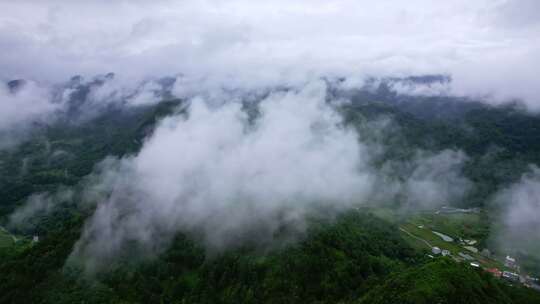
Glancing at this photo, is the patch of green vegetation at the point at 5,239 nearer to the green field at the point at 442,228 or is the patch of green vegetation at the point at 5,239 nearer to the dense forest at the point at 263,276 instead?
the dense forest at the point at 263,276

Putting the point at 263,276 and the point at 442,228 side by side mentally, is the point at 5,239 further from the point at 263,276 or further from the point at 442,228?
the point at 442,228

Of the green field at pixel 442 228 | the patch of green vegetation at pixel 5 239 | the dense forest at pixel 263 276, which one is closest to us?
the dense forest at pixel 263 276

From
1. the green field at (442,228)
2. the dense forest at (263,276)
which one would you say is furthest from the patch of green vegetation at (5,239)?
the green field at (442,228)

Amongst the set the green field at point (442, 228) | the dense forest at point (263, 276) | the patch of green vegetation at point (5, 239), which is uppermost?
the dense forest at point (263, 276)

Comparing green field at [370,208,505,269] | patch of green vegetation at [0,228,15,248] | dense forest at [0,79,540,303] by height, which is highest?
dense forest at [0,79,540,303]

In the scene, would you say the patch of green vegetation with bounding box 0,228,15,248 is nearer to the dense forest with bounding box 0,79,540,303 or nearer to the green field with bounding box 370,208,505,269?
the dense forest with bounding box 0,79,540,303

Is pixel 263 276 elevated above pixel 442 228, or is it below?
above

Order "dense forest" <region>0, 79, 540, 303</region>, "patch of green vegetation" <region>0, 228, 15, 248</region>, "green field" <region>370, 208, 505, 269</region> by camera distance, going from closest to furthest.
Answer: "dense forest" <region>0, 79, 540, 303</region> < "green field" <region>370, 208, 505, 269</region> < "patch of green vegetation" <region>0, 228, 15, 248</region>

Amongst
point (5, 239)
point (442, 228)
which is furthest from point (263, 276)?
point (5, 239)

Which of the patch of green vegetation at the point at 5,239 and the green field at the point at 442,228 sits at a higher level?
the green field at the point at 442,228

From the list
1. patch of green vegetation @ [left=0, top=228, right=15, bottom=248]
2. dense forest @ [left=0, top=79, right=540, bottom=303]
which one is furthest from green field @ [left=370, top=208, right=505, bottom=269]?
patch of green vegetation @ [left=0, top=228, right=15, bottom=248]

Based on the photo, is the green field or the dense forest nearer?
the dense forest

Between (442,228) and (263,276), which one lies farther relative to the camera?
(442,228)
